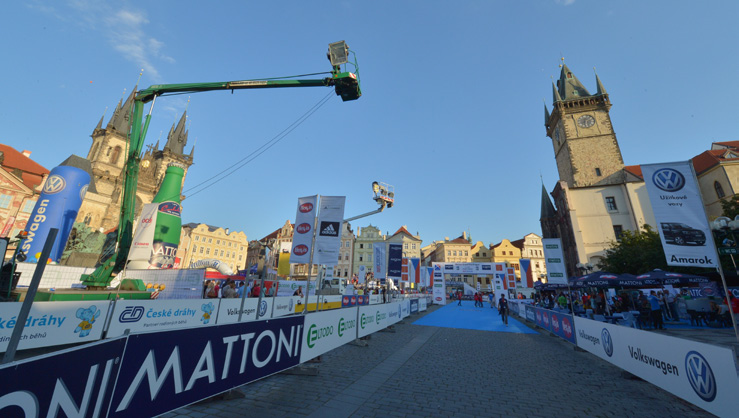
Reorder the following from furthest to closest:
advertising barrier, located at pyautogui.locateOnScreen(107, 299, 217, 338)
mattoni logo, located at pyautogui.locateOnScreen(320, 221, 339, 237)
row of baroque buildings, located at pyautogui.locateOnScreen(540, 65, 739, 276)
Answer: row of baroque buildings, located at pyautogui.locateOnScreen(540, 65, 739, 276), mattoni logo, located at pyautogui.locateOnScreen(320, 221, 339, 237), advertising barrier, located at pyautogui.locateOnScreen(107, 299, 217, 338)

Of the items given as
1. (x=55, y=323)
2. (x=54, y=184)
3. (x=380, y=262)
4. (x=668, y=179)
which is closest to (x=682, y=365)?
(x=668, y=179)

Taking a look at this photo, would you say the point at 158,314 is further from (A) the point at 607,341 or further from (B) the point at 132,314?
(A) the point at 607,341

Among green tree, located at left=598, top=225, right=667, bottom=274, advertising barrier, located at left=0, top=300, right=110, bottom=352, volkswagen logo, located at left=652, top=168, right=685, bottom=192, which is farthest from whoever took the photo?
green tree, located at left=598, top=225, right=667, bottom=274

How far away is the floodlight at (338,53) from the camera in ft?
46.8

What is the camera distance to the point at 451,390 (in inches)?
229

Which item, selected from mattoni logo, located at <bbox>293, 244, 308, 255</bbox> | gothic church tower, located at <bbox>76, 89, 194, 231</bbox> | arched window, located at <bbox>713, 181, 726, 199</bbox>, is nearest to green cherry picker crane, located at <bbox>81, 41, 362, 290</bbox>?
mattoni logo, located at <bbox>293, 244, 308, 255</bbox>

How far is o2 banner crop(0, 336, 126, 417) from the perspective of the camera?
2051mm

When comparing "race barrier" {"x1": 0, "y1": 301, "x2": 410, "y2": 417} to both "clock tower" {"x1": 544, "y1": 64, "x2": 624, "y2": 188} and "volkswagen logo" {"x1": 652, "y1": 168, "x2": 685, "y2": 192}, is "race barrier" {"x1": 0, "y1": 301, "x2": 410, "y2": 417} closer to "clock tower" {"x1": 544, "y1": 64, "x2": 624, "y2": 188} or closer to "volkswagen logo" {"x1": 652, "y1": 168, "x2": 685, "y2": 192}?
"volkswagen logo" {"x1": 652, "y1": 168, "x2": 685, "y2": 192}

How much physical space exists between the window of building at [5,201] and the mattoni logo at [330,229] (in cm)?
4648

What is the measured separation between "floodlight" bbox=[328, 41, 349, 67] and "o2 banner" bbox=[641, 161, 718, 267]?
41.6 ft

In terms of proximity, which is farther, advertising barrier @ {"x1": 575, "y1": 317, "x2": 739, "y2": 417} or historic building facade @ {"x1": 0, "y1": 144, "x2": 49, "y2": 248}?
historic building facade @ {"x1": 0, "y1": 144, "x2": 49, "y2": 248}

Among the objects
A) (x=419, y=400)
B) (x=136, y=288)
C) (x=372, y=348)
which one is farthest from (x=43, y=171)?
(x=419, y=400)

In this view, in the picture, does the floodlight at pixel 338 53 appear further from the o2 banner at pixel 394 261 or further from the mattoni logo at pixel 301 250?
the o2 banner at pixel 394 261

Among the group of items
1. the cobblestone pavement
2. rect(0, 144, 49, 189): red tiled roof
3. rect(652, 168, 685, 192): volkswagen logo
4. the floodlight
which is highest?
rect(0, 144, 49, 189): red tiled roof
